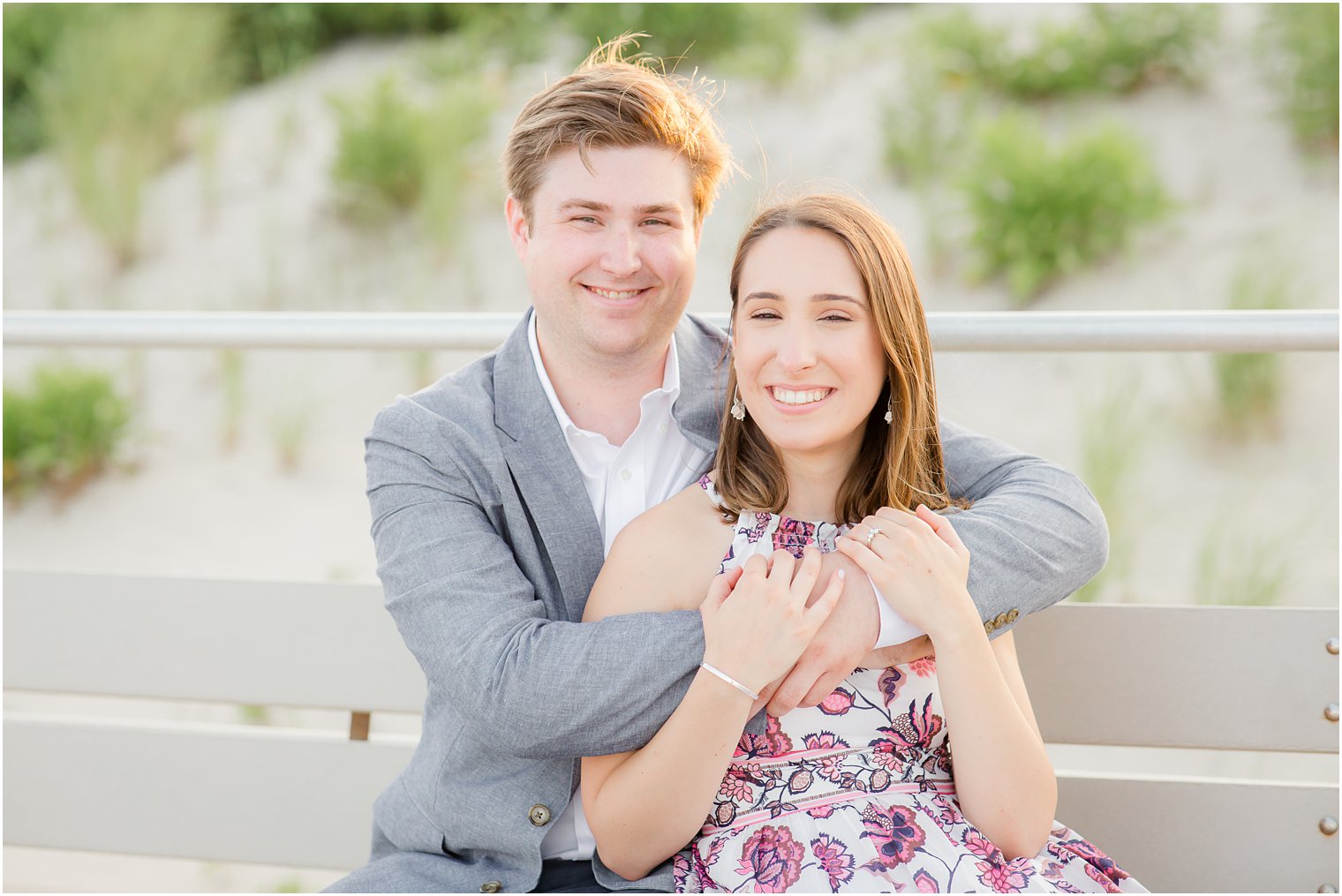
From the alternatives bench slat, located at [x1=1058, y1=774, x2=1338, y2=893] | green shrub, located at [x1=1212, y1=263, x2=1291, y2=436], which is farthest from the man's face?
green shrub, located at [x1=1212, y1=263, x2=1291, y2=436]

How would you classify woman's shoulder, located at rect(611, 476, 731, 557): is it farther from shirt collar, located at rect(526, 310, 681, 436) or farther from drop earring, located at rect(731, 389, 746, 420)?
shirt collar, located at rect(526, 310, 681, 436)

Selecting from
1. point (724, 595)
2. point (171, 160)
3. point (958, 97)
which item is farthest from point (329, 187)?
point (724, 595)

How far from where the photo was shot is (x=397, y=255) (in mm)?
8344

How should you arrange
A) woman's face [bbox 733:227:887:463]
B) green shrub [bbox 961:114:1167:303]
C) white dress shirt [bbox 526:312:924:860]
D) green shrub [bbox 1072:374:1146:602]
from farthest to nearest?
1. green shrub [bbox 961:114:1167:303]
2. green shrub [bbox 1072:374:1146:602]
3. white dress shirt [bbox 526:312:924:860]
4. woman's face [bbox 733:227:887:463]

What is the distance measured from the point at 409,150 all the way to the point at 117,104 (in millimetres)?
2381

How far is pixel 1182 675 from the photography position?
6.73ft

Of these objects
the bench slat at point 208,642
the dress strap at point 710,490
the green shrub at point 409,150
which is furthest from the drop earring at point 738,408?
the green shrub at point 409,150

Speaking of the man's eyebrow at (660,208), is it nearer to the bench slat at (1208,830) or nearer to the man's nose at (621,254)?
the man's nose at (621,254)

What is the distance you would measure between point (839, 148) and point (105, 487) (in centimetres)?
536

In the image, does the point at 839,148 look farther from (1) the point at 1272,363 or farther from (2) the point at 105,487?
(2) the point at 105,487

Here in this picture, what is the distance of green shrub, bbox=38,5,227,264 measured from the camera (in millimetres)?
8586

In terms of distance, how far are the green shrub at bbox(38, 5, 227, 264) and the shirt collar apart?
25.0 ft

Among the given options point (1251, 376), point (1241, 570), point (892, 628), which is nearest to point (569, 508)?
point (892, 628)

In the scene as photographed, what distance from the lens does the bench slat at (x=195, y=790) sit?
2244 millimetres
